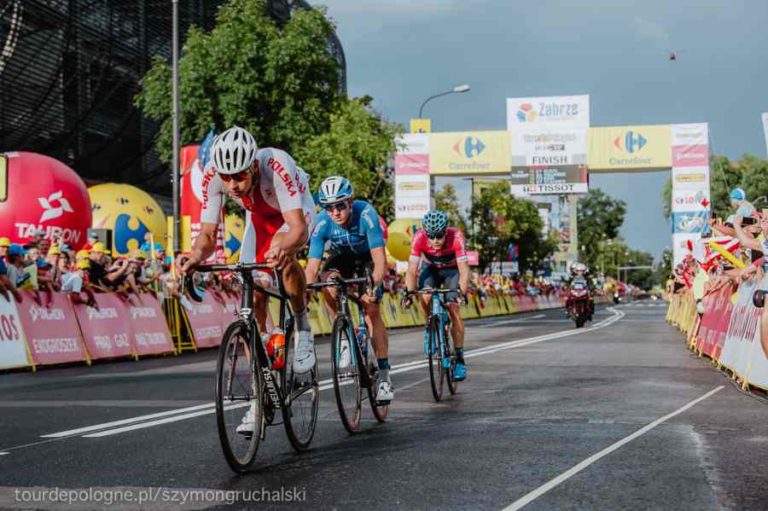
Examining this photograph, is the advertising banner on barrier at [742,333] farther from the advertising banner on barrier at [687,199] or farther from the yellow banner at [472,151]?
the yellow banner at [472,151]

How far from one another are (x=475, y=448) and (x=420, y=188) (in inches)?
1972

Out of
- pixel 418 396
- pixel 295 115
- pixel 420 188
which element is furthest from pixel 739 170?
pixel 418 396

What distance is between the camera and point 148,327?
19125 mm

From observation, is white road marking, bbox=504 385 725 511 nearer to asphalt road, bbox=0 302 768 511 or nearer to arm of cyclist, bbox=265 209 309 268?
asphalt road, bbox=0 302 768 511

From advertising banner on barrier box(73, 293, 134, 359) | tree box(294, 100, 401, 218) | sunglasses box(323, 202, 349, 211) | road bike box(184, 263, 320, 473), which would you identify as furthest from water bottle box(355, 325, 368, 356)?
tree box(294, 100, 401, 218)

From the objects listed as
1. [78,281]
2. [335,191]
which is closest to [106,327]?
[78,281]

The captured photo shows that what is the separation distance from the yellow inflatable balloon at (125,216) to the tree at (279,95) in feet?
14.4

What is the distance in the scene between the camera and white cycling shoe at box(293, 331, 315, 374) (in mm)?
6758

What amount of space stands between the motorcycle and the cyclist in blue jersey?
2234cm

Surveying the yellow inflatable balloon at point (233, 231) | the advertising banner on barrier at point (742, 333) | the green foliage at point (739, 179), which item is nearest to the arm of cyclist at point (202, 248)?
the advertising banner on barrier at point (742, 333)

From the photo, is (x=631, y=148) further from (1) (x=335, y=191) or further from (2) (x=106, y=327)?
(1) (x=335, y=191)

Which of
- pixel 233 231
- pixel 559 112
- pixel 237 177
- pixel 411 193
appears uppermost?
pixel 559 112

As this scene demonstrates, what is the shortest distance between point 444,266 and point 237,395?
17.5 ft

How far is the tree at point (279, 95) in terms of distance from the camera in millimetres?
33188
